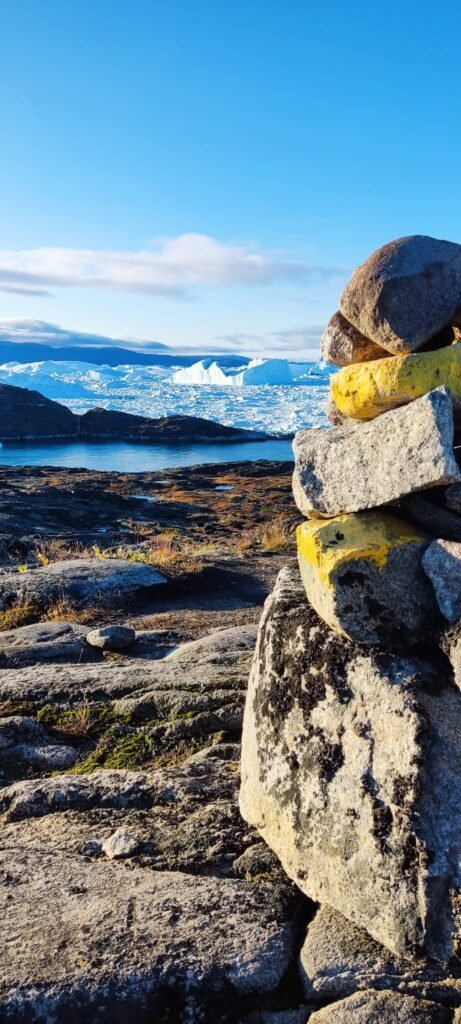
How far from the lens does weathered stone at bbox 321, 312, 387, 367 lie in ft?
13.4

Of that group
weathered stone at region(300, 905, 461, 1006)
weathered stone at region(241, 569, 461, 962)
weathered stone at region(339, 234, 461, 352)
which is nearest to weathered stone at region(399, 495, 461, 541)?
weathered stone at region(241, 569, 461, 962)

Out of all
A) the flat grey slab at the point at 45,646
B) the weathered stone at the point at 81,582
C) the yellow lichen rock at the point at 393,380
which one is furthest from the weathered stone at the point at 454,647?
the weathered stone at the point at 81,582

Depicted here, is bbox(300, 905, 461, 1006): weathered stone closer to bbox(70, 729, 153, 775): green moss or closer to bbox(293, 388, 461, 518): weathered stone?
bbox(293, 388, 461, 518): weathered stone

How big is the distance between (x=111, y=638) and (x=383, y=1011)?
19.7ft

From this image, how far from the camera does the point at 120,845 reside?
154 inches

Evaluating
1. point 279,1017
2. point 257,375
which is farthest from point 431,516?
point 257,375

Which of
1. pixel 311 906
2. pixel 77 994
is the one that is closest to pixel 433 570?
pixel 311 906

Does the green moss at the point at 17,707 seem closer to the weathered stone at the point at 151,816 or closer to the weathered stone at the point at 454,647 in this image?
the weathered stone at the point at 151,816

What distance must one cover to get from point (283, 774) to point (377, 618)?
101 centimetres

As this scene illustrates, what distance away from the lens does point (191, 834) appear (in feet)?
13.2

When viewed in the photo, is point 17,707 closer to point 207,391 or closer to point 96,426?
point 96,426

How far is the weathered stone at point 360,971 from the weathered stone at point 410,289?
115 inches

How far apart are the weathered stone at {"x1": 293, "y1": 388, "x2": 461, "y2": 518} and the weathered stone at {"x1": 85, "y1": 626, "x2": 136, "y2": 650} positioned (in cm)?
490

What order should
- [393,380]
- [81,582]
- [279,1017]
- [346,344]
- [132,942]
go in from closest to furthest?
[279,1017] < [132,942] < [393,380] < [346,344] < [81,582]
